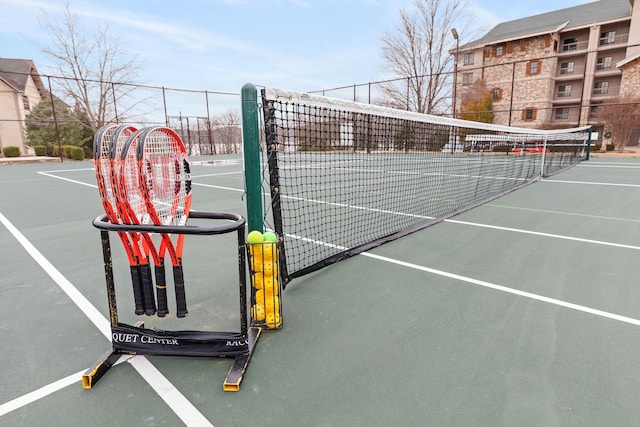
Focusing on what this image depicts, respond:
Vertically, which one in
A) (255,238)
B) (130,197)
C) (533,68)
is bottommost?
(255,238)

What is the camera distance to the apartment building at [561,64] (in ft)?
93.1

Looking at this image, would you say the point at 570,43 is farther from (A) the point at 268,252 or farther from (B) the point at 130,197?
(B) the point at 130,197

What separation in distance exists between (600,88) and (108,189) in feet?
129

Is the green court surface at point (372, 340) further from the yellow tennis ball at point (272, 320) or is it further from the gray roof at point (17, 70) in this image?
the gray roof at point (17, 70)

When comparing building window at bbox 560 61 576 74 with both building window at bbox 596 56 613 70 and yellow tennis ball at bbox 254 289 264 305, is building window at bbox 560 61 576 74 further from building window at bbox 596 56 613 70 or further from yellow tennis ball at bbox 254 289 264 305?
yellow tennis ball at bbox 254 289 264 305

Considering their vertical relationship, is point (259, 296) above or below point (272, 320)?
above

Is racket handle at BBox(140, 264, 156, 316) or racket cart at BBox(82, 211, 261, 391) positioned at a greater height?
racket handle at BBox(140, 264, 156, 316)

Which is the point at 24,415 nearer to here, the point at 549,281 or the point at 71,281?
the point at 71,281

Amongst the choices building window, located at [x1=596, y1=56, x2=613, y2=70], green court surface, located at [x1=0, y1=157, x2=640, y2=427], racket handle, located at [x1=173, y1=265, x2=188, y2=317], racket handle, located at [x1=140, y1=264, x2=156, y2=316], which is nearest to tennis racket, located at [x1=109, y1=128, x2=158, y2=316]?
racket handle, located at [x1=140, y1=264, x2=156, y2=316]

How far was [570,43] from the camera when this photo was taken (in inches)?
1206

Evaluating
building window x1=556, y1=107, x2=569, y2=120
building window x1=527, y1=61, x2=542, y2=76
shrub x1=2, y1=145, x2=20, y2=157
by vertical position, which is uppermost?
building window x1=527, y1=61, x2=542, y2=76

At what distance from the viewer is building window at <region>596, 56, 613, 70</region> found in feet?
95.0

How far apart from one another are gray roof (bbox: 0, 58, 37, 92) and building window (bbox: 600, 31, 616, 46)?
1895 inches

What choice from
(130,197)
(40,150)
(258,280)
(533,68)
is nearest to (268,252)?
(258,280)
